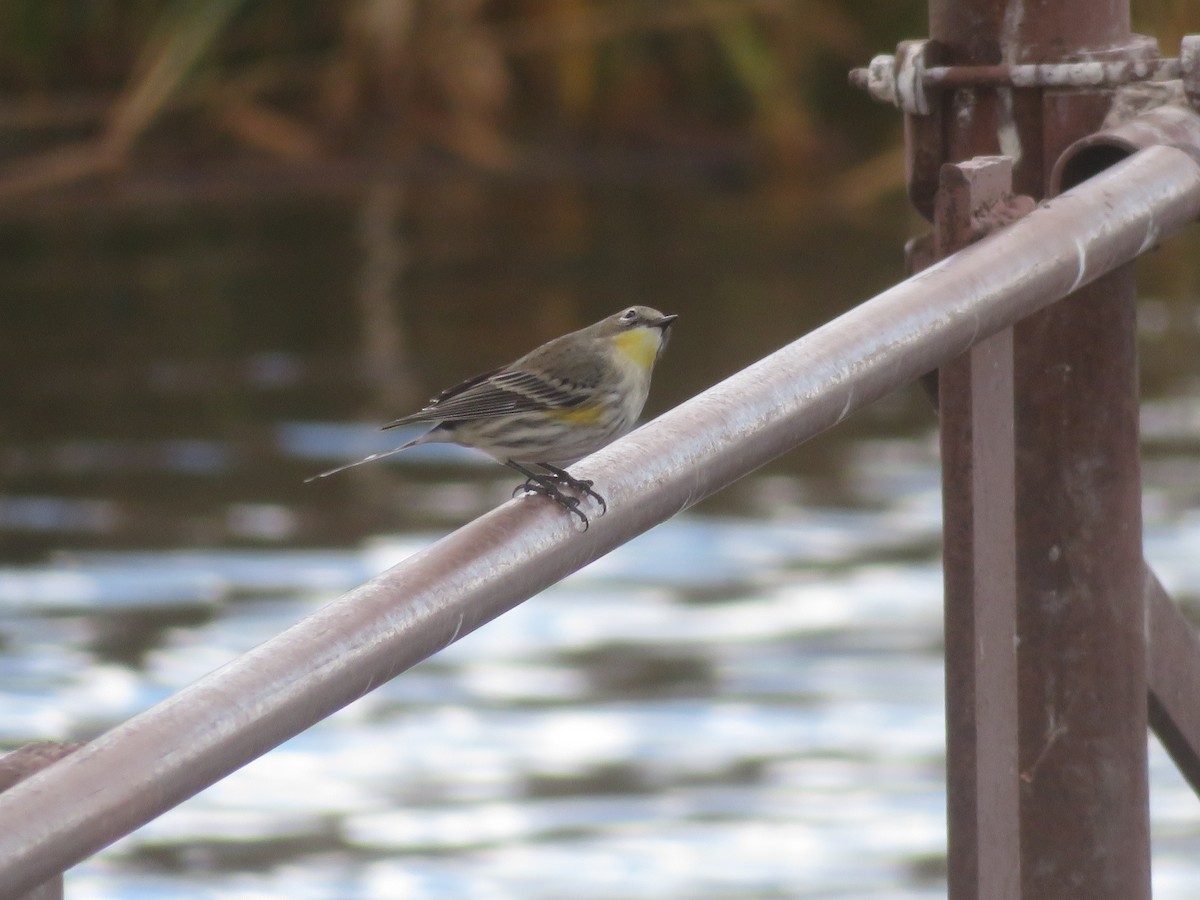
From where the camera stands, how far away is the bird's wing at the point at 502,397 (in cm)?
351

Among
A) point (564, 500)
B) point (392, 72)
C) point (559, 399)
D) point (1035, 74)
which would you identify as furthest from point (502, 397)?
point (392, 72)

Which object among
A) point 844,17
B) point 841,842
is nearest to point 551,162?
point 844,17

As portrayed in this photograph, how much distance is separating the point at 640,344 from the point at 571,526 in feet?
5.65

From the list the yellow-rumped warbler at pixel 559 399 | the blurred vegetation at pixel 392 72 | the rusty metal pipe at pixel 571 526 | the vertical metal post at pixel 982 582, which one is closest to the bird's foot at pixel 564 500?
the rusty metal pipe at pixel 571 526

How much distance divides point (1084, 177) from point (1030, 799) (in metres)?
0.73

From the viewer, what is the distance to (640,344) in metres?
3.62

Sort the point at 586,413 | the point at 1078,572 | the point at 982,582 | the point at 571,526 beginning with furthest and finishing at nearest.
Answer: the point at 586,413, the point at 1078,572, the point at 982,582, the point at 571,526

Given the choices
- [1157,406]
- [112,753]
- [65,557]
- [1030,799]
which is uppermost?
[1157,406]

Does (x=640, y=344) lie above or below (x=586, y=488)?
above

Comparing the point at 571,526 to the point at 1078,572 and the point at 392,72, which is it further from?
the point at 392,72

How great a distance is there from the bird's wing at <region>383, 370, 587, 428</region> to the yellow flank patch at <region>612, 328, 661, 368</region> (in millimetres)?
119

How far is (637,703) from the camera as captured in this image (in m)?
7.03

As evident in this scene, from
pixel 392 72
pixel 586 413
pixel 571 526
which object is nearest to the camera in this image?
pixel 571 526

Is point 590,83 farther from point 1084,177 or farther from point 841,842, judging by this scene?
point 1084,177
